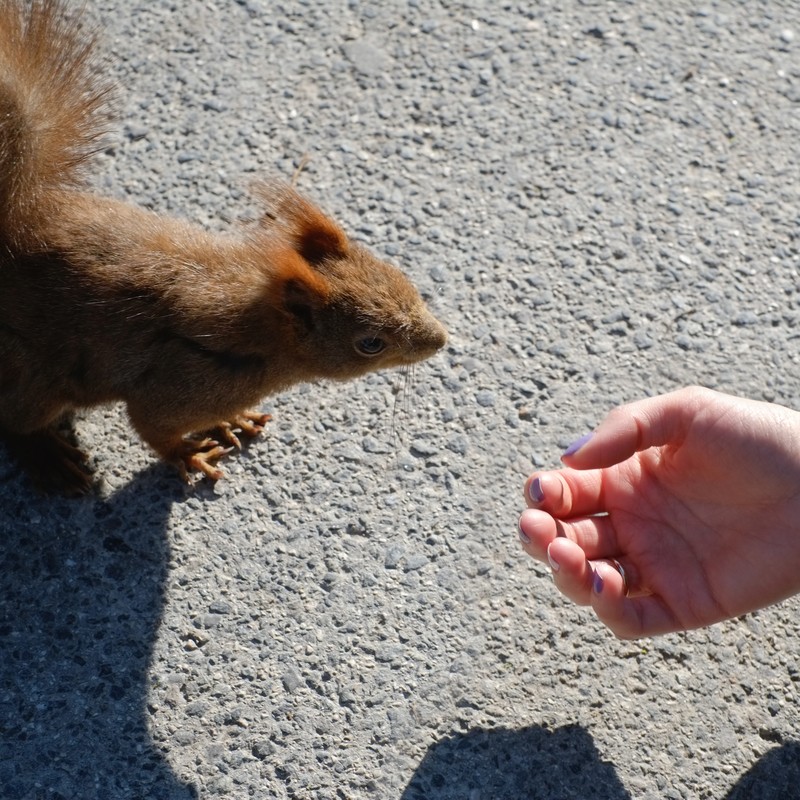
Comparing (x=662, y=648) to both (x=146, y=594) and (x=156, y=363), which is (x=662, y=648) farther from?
(x=156, y=363)

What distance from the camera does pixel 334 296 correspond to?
2688mm

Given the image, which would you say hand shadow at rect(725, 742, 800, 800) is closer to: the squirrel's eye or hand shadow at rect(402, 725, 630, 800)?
hand shadow at rect(402, 725, 630, 800)

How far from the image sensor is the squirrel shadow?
7.80ft

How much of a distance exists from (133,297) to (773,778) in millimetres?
2061

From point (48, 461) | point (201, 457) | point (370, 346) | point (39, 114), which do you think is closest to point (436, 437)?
point (370, 346)

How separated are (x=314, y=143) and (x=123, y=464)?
4.85ft

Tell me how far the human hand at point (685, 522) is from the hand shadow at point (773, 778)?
410mm

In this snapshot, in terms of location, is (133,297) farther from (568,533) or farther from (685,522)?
(685,522)

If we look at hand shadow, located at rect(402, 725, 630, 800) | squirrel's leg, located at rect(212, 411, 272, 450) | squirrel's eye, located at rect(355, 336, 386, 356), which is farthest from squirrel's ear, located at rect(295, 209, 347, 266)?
hand shadow, located at rect(402, 725, 630, 800)

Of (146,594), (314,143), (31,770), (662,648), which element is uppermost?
(314,143)

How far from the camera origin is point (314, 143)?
12.1 ft

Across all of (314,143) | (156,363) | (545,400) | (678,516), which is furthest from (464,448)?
(314,143)

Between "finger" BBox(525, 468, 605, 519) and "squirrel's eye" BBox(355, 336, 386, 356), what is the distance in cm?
58

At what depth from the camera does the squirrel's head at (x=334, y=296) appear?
2.65 m
